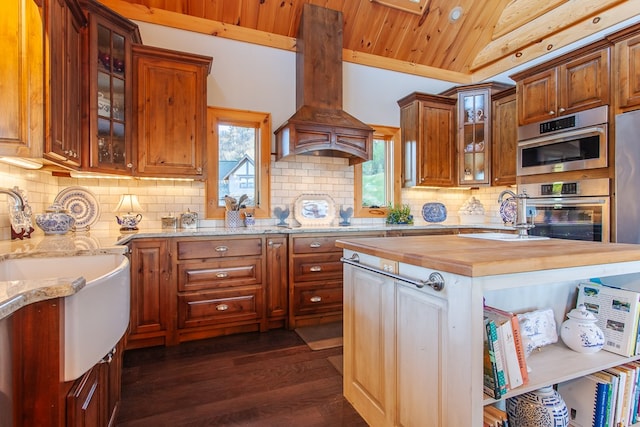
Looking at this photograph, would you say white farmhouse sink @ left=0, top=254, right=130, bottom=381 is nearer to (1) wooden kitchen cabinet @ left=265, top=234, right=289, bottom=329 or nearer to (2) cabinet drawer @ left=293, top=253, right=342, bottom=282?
(1) wooden kitchen cabinet @ left=265, top=234, right=289, bottom=329

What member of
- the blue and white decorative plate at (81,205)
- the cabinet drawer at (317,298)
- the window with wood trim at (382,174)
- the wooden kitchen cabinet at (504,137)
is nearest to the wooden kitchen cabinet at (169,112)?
the blue and white decorative plate at (81,205)

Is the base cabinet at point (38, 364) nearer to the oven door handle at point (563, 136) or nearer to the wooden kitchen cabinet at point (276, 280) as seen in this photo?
the wooden kitchen cabinet at point (276, 280)

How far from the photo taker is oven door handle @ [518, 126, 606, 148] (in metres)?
2.83

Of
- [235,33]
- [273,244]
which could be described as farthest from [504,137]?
[235,33]

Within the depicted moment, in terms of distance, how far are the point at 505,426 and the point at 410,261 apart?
0.66m

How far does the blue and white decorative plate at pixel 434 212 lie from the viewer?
4414 millimetres

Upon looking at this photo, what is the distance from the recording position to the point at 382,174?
432 centimetres

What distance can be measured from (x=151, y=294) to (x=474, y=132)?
13.3ft

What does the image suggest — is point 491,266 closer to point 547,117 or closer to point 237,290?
point 237,290

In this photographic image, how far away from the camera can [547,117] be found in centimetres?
324

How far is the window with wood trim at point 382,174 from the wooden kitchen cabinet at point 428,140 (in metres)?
0.11

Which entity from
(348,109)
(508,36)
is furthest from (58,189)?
(508,36)

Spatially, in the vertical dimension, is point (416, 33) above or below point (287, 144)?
above

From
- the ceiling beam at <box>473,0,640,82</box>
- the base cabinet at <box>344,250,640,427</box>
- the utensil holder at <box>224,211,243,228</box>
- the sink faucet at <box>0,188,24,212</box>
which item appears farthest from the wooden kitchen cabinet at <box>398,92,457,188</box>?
the sink faucet at <box>0,188,24,212</box>
